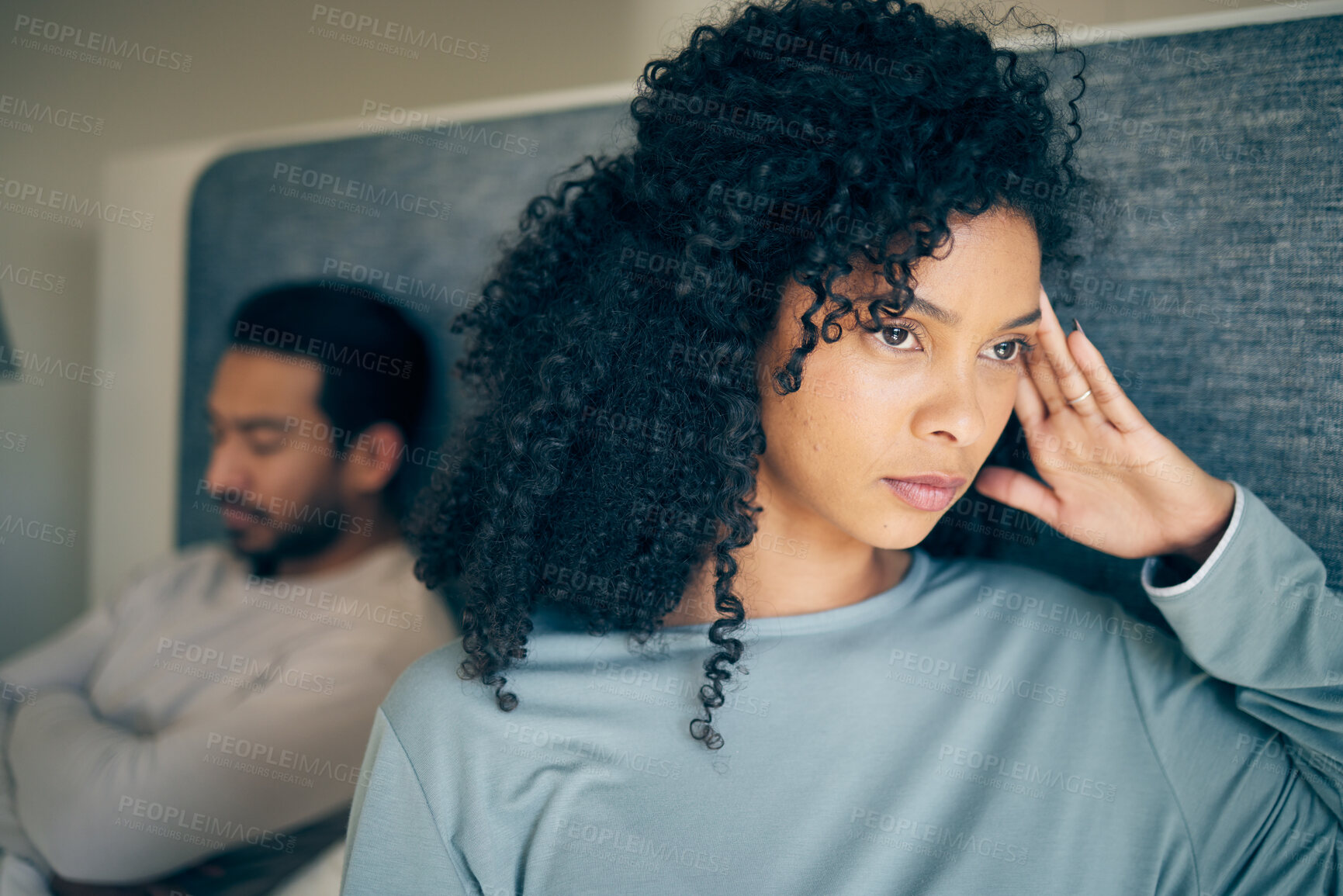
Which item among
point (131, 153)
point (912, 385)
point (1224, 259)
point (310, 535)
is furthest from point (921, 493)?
point (131, 153)

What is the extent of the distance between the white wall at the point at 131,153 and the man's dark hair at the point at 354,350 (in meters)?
0.46

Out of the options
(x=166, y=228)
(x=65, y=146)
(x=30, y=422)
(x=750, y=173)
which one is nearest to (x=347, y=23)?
(x=166, y=228)

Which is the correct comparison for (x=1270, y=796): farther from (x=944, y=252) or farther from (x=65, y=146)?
(x=65, y=146)

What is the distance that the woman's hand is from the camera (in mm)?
839

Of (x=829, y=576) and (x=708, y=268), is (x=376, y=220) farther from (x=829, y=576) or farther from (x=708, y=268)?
(x=829, y=576)

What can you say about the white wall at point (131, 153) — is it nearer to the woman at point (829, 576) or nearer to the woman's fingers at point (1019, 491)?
the woman at point (829, 576)

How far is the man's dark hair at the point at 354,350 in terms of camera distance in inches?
58.8

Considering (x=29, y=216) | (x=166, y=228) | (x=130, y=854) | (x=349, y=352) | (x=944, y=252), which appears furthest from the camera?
(x=29, y=216)

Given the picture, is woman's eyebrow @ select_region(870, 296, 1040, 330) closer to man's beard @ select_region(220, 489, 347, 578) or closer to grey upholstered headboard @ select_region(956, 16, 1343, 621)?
grey upholstered headboard @ select_region(956, 16, 1343, 621)

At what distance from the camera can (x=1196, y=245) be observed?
98cm

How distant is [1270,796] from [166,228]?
2.17m

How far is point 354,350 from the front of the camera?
1495 mm

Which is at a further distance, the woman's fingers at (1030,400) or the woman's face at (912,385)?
the woman's fingers at (1030,400)

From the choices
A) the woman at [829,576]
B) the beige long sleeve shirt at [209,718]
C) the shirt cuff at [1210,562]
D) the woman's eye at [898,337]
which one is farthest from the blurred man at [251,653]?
the shirt cuff at [1210,562]
